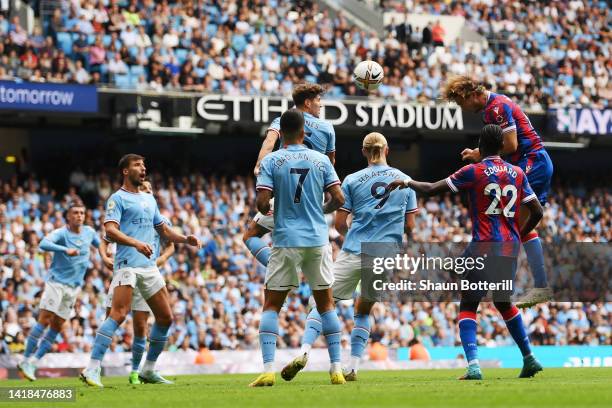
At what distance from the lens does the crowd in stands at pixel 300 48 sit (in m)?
29.0

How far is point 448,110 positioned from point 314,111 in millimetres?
19647

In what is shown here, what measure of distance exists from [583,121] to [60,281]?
19.6 meters

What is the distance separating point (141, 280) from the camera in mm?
13539

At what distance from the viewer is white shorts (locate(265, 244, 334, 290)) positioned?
1127cm

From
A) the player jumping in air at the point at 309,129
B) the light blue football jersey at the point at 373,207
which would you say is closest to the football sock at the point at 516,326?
the light blue football jersey at the point at 373,207

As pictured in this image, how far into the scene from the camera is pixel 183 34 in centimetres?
3092

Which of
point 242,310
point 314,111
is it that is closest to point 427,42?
point 242,310

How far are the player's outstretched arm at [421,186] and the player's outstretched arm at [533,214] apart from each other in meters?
0.94

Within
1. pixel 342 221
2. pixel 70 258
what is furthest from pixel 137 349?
pixel 70 258

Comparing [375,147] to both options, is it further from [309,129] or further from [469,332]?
[469,332]

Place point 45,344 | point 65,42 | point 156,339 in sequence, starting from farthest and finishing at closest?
point 65,42 < point 45,344 < point 156,339

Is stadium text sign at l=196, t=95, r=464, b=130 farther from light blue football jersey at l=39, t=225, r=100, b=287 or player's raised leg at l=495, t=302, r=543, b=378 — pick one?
player's raised leg at l=495, t=302, r=543, b=378

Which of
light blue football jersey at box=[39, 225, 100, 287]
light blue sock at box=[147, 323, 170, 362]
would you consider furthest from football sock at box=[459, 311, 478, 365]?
light blue football jersey at box=[39, 225, 100, 287]

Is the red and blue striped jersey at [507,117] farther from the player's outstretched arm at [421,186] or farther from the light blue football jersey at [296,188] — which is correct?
the light blue football jersey at [296,188]
